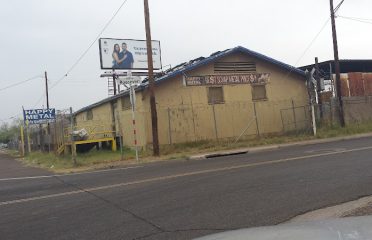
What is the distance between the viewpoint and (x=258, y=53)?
29.5 metres

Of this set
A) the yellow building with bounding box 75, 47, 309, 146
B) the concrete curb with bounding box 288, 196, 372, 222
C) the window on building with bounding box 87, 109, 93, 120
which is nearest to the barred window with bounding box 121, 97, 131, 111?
the yellow building with bounding box 75, 47, 309, 146

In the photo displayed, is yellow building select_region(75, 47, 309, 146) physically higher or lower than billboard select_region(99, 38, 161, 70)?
lower

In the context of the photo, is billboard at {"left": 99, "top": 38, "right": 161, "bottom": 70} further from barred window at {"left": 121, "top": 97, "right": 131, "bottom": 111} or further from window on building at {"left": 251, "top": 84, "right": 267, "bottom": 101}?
window on building at {"left": 251, "top": 84, "right": 267, "bottom": 101}

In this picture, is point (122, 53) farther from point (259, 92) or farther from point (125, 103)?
point (259, 92)

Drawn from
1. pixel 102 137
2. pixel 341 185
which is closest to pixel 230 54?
pixel 102 137

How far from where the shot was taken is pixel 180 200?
8.91 metres

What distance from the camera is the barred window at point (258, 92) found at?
2929cm

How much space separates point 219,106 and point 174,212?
791 inches

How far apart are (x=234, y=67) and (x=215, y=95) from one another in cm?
246

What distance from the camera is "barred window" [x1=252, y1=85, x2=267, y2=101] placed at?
96.1ft

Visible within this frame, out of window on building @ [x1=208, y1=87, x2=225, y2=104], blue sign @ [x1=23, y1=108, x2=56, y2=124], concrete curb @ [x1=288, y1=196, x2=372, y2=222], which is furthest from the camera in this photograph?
blue sign @ [x1=23, y1=108, x2=56, y2=124]

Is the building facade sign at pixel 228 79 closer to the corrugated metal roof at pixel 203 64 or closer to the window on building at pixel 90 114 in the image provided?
the corrugated metal roof at pixel 203 64

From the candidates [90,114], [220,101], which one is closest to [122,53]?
[90,114]

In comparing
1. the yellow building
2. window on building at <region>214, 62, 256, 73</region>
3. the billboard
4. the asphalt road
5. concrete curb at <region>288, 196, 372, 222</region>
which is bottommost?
concrete curb at <region>288, 196, 372, 222</region>
